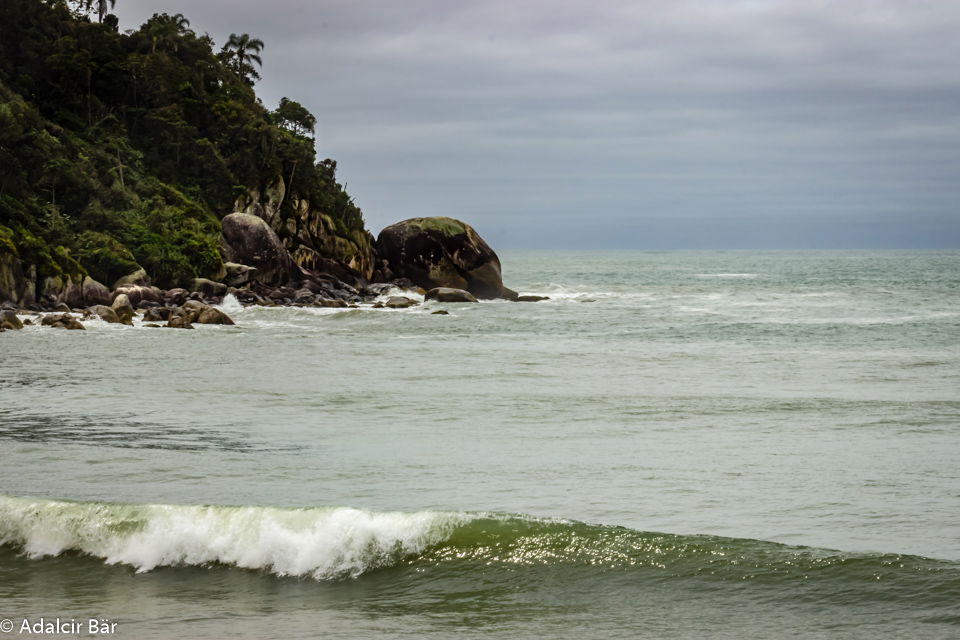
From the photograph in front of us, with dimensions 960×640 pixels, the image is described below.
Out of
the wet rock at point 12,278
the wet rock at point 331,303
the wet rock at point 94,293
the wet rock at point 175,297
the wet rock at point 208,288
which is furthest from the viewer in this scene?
the wet rock at point 208,288

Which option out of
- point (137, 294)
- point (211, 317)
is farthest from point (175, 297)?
point (211, 317)

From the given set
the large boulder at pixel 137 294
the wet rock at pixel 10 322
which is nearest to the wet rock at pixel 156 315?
the large boulder at pixel 137 294

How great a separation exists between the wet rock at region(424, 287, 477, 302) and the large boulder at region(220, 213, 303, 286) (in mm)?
7726

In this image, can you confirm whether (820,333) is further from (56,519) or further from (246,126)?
(246,126)

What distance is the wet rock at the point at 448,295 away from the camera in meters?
53.7

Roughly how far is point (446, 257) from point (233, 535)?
167ft

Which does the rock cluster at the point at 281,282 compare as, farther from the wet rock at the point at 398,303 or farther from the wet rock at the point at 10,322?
the wet rock at the point at 10,322

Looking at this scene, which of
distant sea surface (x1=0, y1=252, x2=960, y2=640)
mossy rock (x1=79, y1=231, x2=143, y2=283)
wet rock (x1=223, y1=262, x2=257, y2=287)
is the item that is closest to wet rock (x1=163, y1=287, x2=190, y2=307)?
mossy rock (x1=79, y1=231, x2=143, y2=283)

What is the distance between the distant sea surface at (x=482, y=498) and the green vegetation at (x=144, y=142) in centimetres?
2796

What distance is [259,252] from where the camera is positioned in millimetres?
55094

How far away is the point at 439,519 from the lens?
31.0 ft

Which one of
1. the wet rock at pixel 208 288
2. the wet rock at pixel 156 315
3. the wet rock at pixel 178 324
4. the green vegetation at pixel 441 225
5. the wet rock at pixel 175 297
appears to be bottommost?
the wet rock at pixel 178 324

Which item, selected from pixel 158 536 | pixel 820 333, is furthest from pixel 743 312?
pixel 158 536

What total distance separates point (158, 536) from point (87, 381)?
13.6 m
